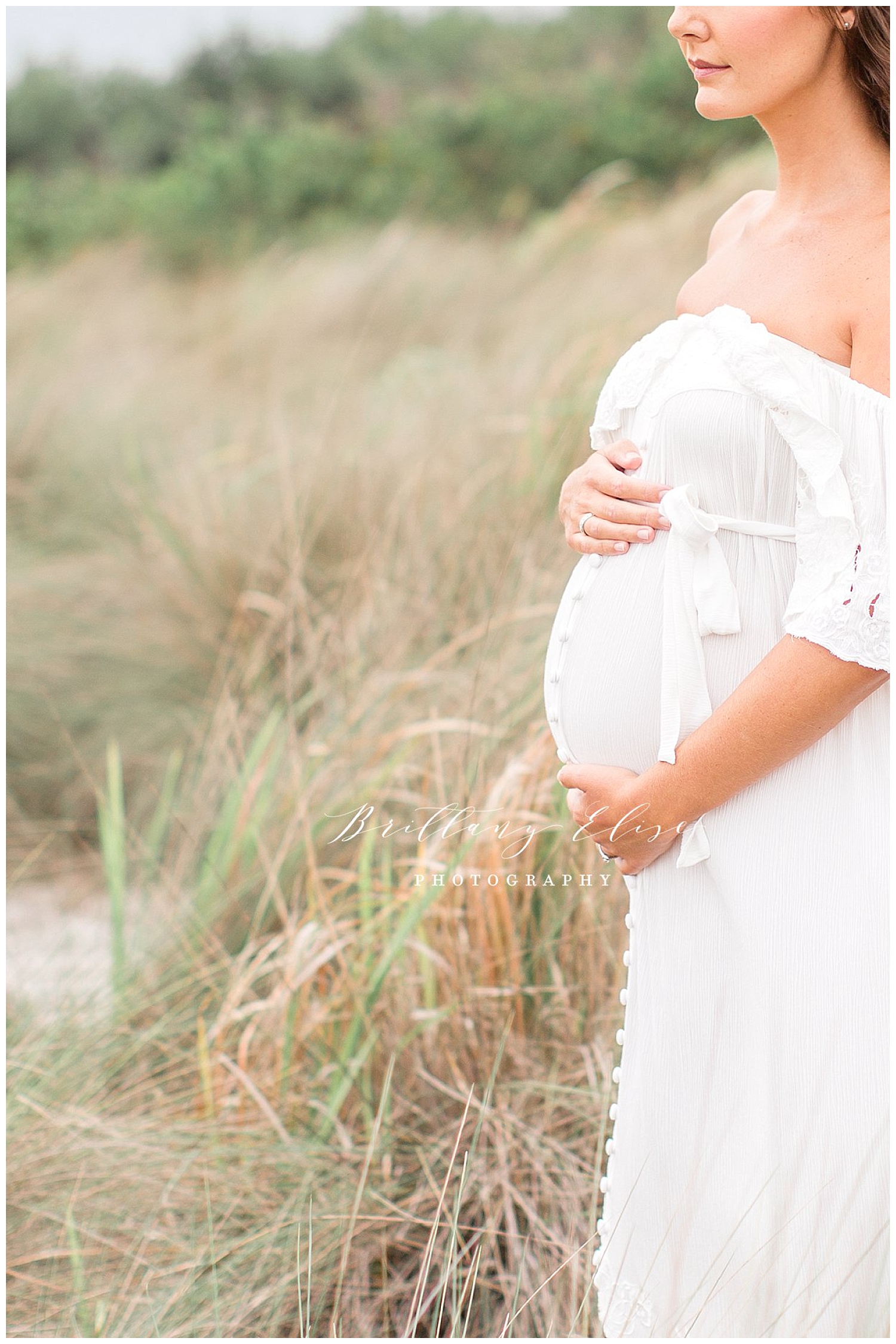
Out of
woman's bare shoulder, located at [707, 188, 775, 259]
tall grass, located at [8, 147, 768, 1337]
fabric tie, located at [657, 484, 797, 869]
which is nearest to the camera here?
fabric tie, located at [657, 484, 797, 869]

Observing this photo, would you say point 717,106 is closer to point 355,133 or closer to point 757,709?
point 757,709

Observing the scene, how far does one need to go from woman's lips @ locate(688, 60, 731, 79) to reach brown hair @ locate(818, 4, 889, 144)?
97 millimetres

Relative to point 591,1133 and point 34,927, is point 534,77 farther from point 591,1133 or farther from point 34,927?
point 591,1133

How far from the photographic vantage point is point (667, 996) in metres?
1.17

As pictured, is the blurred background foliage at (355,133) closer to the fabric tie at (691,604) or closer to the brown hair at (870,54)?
the brown hair at (870,54)

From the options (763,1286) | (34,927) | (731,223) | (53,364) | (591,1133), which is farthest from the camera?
(53,364)

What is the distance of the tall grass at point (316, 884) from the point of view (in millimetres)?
1584

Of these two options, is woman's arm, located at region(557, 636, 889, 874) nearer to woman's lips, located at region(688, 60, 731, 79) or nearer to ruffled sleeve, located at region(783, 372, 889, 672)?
ruffled sleeve, located at region(783, 372, 889, 672)

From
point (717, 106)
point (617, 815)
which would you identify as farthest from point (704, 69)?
point (617, 815)

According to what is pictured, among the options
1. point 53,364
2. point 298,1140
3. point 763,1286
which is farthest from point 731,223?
point 53,364

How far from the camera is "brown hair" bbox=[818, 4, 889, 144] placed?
1.02 meters

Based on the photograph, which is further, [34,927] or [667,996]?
[34,927]

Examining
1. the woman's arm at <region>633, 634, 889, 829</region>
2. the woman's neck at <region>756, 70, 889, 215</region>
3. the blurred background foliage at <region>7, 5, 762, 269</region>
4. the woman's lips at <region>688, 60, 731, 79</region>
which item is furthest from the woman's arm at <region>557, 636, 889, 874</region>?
the blurred background foliage at <region>7, 5, 762, 269</region>

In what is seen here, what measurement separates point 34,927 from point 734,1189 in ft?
6.54
